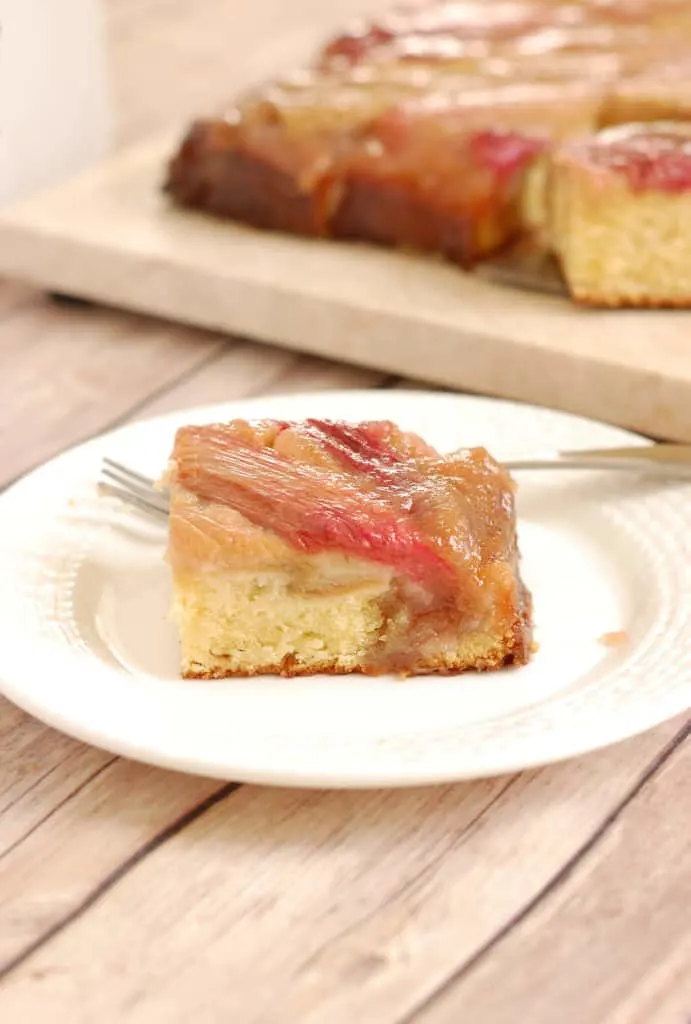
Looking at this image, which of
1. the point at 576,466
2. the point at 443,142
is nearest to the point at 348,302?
the point at 443,142

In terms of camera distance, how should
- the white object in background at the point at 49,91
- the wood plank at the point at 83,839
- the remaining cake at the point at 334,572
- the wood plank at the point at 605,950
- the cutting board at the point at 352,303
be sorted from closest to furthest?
1. the wood plank at the point at 605,950
2. the wood plank at the point at 83,839
3. the remaining cake at the point at 334,572
4. the cutting board at the point at 352,303
5. the white object in background at the point at 49,91

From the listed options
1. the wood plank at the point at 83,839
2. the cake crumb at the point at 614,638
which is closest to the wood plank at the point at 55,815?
the wood plank at the point at 83,839

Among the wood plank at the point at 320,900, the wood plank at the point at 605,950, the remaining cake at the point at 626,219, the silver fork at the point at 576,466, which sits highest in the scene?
the remaining cake at the point at 626,219

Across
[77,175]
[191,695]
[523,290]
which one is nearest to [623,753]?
[191,695]

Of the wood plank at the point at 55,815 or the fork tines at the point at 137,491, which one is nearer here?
the wood plank at the point at 55,815

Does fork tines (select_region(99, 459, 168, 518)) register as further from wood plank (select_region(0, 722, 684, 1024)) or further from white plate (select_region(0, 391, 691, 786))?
wood plank (select_region(0, 722, 684, 1024))

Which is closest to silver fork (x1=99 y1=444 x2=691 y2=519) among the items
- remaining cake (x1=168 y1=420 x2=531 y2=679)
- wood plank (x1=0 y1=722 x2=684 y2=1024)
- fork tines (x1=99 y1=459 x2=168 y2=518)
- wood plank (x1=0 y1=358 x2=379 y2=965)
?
fork tines (x1=99 y1=459 x2=168 y2=518)

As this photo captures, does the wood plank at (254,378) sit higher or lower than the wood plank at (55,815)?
lower

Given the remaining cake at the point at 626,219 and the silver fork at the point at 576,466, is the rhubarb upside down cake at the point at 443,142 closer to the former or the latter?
the remaining cake at the point at 626,219
